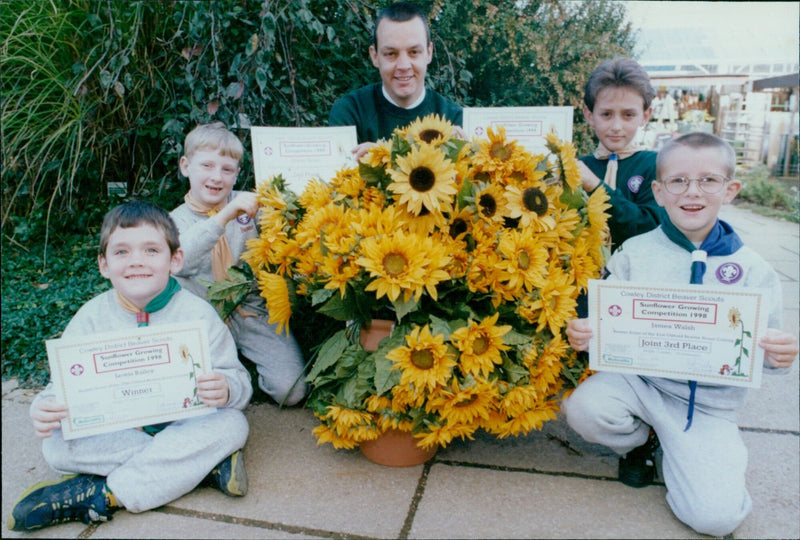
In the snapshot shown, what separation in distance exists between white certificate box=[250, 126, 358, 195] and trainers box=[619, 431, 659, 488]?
1.63m

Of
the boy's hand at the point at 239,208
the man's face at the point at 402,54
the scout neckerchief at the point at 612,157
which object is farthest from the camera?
the man's face at the point at 402,54

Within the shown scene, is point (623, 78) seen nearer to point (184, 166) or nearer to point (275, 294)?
point (275, 294)

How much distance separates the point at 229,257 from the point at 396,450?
1.21 metres

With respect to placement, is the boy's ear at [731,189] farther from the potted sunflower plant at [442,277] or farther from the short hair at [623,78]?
Answer: the short hair at [623,78]

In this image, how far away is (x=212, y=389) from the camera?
2.02m

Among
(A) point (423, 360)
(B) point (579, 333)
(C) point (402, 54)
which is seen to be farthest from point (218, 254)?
(B) point (579, 333)

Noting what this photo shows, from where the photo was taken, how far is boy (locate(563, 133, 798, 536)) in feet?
6.28

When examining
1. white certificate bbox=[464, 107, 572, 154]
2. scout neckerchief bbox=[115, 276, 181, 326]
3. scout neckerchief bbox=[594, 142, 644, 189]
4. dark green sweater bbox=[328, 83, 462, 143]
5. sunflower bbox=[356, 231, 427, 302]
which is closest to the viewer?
sunflower bbox=[356, 231, 427, 302]

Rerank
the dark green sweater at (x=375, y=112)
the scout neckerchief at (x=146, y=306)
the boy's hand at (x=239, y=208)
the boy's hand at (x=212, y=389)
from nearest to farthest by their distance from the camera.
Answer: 1. the boy's hand at (x=212, y=389)
2. the scout neckerchief at (x=146, y=306)
3. the boy's hand at (x=239, y=208)
4. the dark green sweater at (x=375, y=112)

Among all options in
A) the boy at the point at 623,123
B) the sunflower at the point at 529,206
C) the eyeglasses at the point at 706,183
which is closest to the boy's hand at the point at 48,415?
the sunflower at the point at 529,206

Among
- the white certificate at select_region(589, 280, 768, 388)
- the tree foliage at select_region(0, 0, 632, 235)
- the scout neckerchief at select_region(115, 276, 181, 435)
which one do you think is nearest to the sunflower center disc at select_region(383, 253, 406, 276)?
the white certificate at select_region(589, 280, 768, 388)

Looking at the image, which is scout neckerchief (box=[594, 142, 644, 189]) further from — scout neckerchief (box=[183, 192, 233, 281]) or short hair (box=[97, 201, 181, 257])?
short hair (box=[97, 201, 181, 257])

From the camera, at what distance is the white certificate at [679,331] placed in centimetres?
185

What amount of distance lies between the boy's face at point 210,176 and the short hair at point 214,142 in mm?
25
